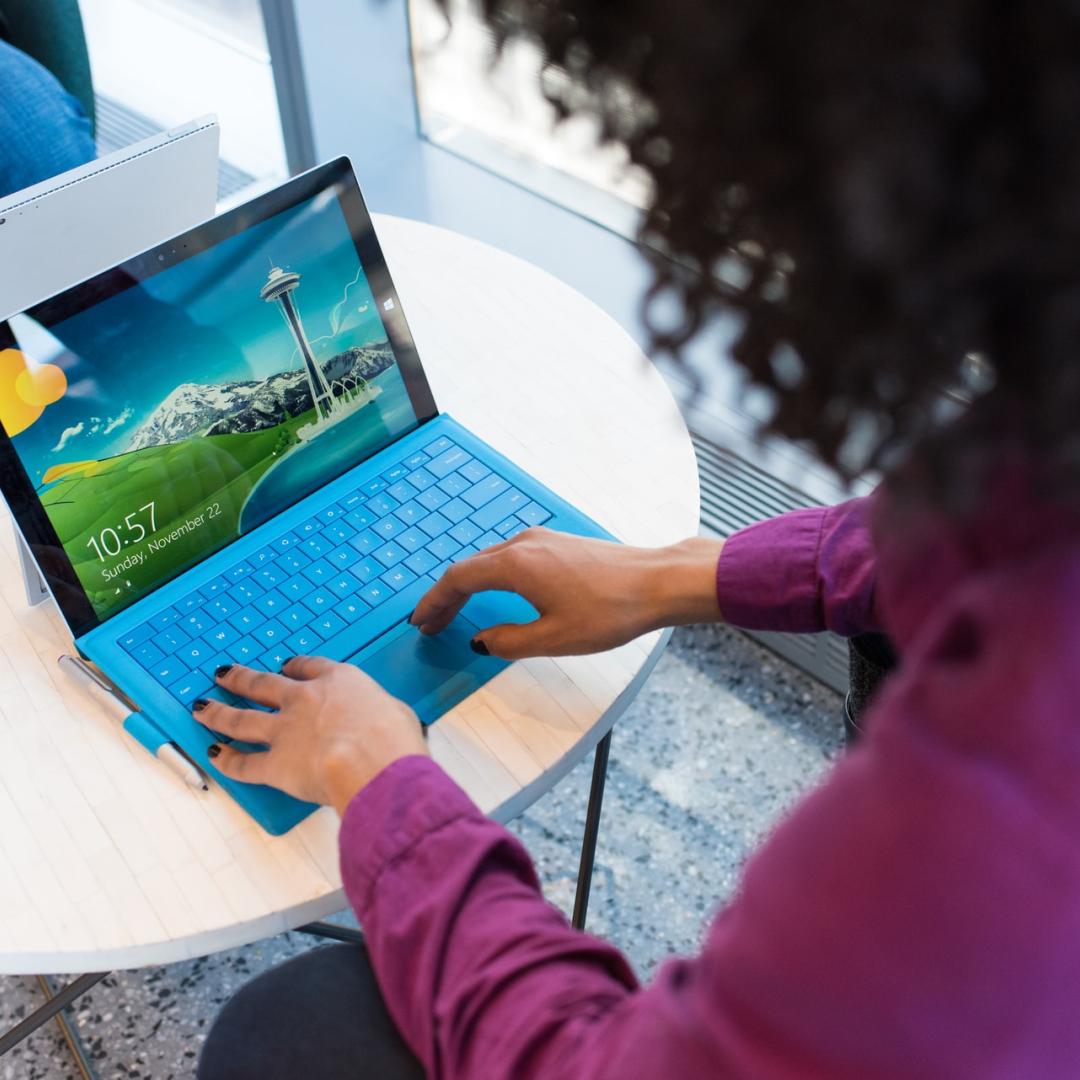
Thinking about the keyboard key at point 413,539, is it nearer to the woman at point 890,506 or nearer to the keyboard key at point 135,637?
the keyboard key at point 135,637

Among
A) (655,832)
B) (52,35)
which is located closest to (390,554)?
(655,832)

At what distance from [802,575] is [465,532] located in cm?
26

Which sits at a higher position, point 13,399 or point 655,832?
point 13,399

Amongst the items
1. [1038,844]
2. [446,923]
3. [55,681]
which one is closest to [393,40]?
[55,681]

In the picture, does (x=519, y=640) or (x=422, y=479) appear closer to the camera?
(x=519, y=640)

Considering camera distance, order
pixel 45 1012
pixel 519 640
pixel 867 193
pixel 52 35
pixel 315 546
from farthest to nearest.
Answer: pixel 52 35, pixel 45 1012, pixel 315 546, pixel 519 640, pixel 867 193

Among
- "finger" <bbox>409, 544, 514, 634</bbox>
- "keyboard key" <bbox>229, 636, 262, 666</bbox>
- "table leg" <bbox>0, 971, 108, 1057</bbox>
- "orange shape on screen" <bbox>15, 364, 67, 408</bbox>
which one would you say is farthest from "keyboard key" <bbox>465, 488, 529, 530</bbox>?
"table leg" <bbox>0, 971, 108, 1057</bbox>

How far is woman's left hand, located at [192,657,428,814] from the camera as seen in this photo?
2.39 ft

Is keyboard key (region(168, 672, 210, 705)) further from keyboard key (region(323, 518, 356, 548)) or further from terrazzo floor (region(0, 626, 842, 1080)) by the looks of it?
terrazzo floor (region(0, 626, 842, 1080))

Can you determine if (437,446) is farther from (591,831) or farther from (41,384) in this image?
(591,831)

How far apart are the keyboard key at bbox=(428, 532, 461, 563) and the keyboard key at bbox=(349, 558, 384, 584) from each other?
0.04m

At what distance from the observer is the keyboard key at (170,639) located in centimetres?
89

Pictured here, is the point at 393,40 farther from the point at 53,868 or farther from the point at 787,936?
the point at 787,936

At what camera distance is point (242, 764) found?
81cm
